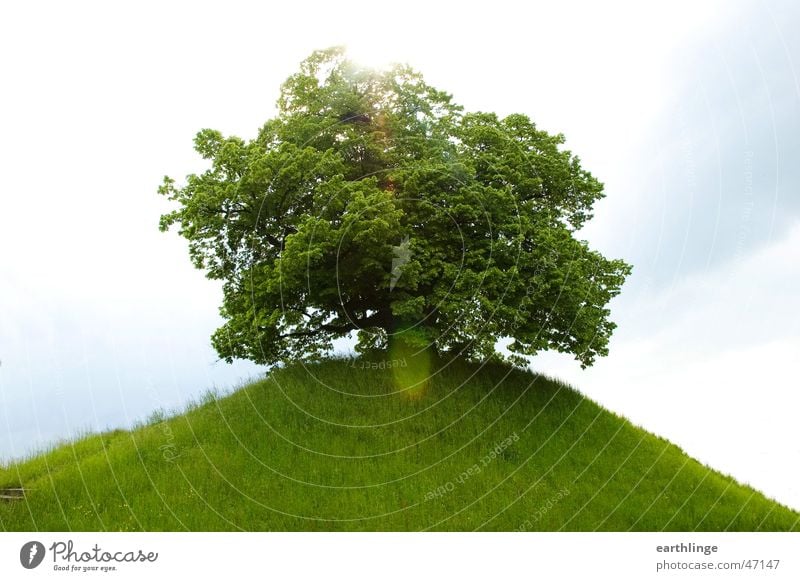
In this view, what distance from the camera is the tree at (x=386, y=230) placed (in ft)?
73.2

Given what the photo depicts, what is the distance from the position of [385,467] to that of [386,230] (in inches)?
275

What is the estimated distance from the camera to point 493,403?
75.4ft

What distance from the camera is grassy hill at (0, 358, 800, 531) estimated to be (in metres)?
17.6
